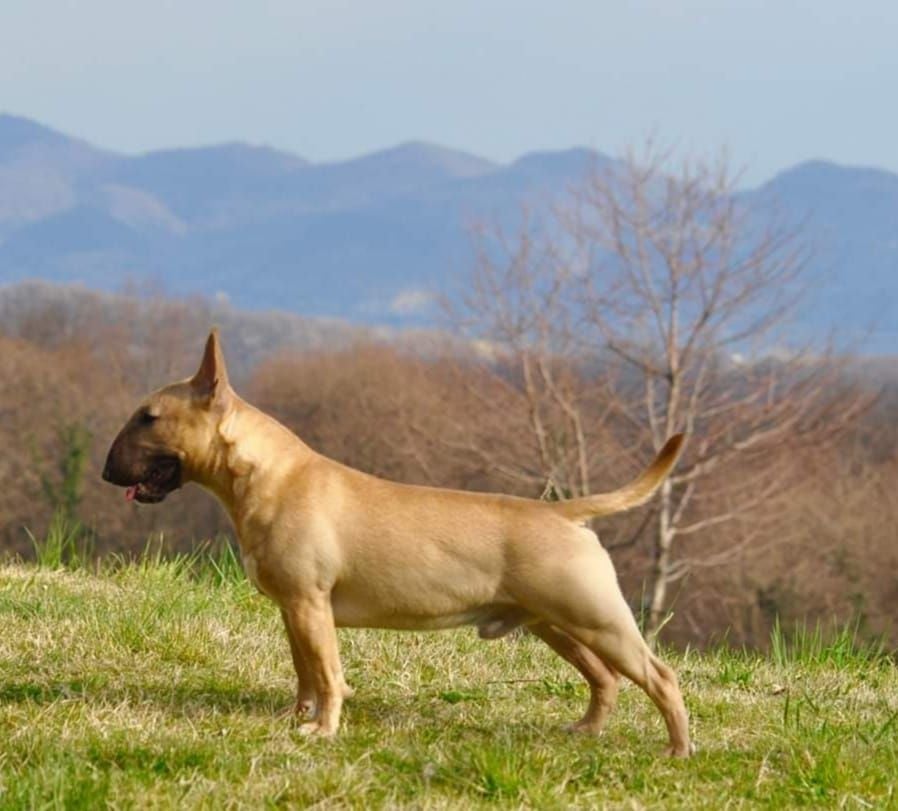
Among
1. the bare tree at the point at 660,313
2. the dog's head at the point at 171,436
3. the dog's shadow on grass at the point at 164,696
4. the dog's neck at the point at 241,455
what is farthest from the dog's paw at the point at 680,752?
the bare tree at the point at 660,313

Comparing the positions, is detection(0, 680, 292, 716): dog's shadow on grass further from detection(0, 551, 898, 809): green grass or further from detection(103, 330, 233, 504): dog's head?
detection(103, 330, 233, 504): dog's head

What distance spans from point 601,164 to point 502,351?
584 centimetres

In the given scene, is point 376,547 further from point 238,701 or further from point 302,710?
point 238,701

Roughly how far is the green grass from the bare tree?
2966 centimetres

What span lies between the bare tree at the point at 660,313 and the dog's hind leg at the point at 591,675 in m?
31.1

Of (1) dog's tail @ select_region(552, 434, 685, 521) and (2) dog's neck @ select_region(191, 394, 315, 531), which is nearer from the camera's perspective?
(1) dog's tail @ select_region(552, 434, 685, 521)

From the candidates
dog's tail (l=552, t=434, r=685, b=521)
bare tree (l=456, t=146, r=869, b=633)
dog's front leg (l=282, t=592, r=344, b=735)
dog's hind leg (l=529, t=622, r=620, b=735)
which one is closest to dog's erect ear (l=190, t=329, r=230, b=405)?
dog's front leg (l=282, t=592, r=344, b=735)

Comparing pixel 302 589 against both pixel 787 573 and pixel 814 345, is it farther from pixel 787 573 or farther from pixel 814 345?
pixel 787 573

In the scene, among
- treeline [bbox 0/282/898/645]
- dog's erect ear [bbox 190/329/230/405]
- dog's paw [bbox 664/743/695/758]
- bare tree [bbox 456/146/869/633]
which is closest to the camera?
dog's paw [bbox 664/743/695/758]

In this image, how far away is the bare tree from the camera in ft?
127

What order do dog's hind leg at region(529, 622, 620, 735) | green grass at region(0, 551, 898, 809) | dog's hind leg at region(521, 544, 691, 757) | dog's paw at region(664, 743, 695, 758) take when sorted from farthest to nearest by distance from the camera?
1. dog's hind leg at region(529, 622, 620, 735)
2. dog's paw at region(664, 743, 695, 758)
3. dog's hind leg at region(521, 544, 691, 757)
4. green grass at region(0, 551, 898, 809)

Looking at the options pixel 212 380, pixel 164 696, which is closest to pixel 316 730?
pixel 164 696

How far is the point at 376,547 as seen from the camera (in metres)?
5.64

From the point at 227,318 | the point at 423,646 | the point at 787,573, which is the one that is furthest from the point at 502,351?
the point at 227,318
